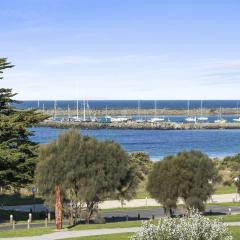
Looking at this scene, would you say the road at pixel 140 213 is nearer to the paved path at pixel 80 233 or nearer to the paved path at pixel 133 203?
the paved path at pixel 133 203

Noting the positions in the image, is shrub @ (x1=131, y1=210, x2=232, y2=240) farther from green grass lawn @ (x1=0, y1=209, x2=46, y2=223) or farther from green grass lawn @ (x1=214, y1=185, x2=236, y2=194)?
green grass lawn @ (x1=214, y1=185, x2=236, y2=194)

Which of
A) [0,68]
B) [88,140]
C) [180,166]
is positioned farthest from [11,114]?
[180,166]

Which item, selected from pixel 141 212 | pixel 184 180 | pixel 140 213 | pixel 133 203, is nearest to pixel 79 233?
pixel 184 180

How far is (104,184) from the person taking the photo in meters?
38.6

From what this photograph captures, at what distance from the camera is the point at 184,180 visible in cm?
4050

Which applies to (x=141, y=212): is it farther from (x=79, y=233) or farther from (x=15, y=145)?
(x=79, y=233)

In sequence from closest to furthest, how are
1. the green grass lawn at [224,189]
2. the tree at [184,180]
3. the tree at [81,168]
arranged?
the tree at [81,168] → the tree at [184,180] → the green grass lawn at [224,189]

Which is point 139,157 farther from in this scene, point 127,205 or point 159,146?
point 159,146

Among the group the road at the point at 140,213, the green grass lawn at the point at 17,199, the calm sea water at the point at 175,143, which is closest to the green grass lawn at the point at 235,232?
the road at the point at 140,213

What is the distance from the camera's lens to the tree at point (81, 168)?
3862cm

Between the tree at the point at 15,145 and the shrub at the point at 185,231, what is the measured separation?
74.3ft

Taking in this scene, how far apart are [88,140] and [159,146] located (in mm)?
119037

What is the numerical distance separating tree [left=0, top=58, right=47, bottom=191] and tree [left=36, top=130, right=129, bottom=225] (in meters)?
2.65

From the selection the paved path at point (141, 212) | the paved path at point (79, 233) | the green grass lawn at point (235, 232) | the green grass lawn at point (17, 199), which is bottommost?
the green grass lawn at point (17, 199)
